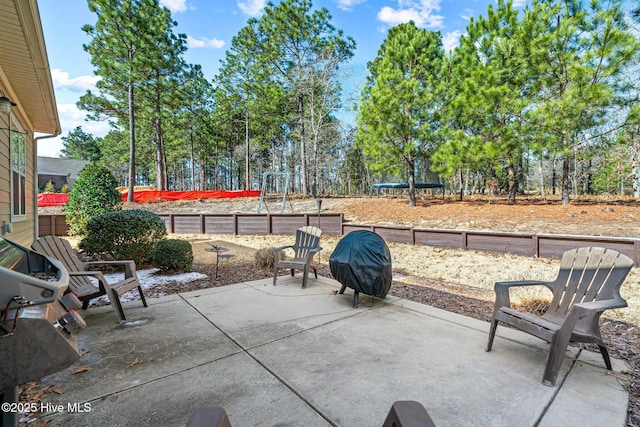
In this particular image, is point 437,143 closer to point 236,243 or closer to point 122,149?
point 236,243

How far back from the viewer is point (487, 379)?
202 cm

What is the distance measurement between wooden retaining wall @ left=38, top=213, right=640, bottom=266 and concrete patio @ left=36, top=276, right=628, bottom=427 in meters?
4.75

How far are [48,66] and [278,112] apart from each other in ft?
58.9

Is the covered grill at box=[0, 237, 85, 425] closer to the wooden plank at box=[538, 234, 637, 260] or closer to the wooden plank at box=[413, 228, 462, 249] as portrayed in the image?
the wooden plank at box=[538, 234, 637, 260]

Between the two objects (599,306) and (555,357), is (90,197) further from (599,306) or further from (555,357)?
(599,306)

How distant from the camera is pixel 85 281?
10.9 feet

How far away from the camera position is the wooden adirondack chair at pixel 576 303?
1.97m

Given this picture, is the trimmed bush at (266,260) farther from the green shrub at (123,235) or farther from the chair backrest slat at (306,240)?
the green shrub at (123,235)

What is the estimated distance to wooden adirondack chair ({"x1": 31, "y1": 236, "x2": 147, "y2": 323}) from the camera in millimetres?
2938

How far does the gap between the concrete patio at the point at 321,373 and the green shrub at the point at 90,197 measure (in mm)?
6241

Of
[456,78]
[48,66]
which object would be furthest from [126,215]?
[456,78]

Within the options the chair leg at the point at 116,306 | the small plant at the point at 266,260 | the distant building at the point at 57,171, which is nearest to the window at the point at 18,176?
the chair leg at the point at 116,306

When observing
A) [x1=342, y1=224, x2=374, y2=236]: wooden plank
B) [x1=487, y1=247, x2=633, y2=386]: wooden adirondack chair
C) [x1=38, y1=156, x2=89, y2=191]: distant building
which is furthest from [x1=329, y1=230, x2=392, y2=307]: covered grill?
[x1=38, y1=156, x2=89, y2=191]: distant building

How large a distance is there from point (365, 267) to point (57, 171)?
37.2 metres
